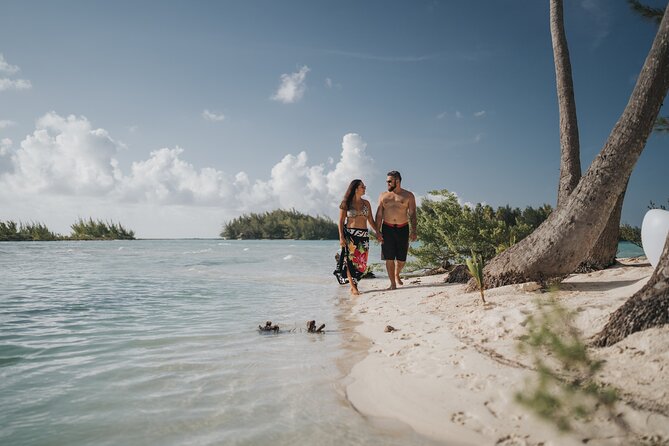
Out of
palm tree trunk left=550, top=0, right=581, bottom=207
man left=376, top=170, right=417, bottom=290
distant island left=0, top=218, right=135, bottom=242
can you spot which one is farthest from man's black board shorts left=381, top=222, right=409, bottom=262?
distant island left=0, top=218, right=135, bottom=242

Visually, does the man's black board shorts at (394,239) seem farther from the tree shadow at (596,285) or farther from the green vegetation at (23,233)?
the green vegetation at (23,233)

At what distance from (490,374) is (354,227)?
5.36 m

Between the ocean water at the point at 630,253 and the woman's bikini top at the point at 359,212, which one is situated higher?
the woman's bikini top at the point at 359,212

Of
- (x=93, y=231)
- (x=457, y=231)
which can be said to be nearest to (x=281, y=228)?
(x=93, y=231)

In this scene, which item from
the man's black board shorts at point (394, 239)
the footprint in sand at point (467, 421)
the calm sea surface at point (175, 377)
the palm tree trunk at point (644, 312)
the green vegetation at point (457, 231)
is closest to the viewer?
the footprint in sand at point (467, 421)

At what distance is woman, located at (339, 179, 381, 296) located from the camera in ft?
25.4

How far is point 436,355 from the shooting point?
3.31 m

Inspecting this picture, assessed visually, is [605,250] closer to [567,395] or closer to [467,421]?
[567,395]

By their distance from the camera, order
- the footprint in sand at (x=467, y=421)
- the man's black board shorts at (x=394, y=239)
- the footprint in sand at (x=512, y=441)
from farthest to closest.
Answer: the man's black board shorts at (x=394, y=239) → the footprint in sand at (x=467, y=421) → the footprint in sand at (x=512, y=441)

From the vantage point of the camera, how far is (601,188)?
455cm

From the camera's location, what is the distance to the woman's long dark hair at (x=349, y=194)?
302 inches

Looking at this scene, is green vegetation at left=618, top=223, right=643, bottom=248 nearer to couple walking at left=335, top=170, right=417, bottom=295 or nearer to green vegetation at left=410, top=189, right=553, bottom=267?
green vegetation at left=410, top=189, right=553, bottom=267

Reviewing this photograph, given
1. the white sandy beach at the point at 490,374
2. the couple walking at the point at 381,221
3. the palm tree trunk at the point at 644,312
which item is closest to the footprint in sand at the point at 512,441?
the white sandy beach at the point at 490,374

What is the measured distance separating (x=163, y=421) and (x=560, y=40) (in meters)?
8.46
